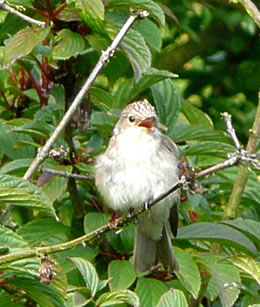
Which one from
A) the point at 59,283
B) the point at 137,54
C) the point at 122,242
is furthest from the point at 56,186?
the point at 59,283

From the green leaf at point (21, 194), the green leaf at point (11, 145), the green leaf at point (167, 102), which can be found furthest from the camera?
the green leaf at point (11, 145)

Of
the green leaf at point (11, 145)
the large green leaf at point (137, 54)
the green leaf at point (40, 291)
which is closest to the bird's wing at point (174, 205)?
the large green leaf at point (137, 54)

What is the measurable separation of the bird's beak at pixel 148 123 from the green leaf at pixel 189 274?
0.69 metres

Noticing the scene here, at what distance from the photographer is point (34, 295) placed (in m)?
2.96

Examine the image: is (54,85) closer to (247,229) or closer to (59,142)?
(59,142)

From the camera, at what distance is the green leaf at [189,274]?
3.59m

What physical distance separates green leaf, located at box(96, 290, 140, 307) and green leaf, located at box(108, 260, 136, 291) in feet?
1.89

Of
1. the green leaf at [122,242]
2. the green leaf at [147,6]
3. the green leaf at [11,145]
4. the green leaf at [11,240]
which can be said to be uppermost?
the green leaf at [147,6]

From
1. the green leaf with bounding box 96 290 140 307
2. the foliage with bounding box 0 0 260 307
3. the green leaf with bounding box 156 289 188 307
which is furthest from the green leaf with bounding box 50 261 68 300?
the green leaf with bounding box 156 289 188 307

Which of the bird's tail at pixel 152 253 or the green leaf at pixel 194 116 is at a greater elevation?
the green leaf at pixel 194 116

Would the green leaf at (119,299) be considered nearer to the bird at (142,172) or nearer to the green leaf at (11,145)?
the bird at (142,172)

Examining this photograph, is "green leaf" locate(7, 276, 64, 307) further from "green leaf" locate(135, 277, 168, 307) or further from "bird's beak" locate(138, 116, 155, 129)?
"bird's beak" locate(138, 116, 155, 129)

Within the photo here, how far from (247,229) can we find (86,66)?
88cm

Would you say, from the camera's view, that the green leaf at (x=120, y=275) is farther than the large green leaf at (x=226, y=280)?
Yes
